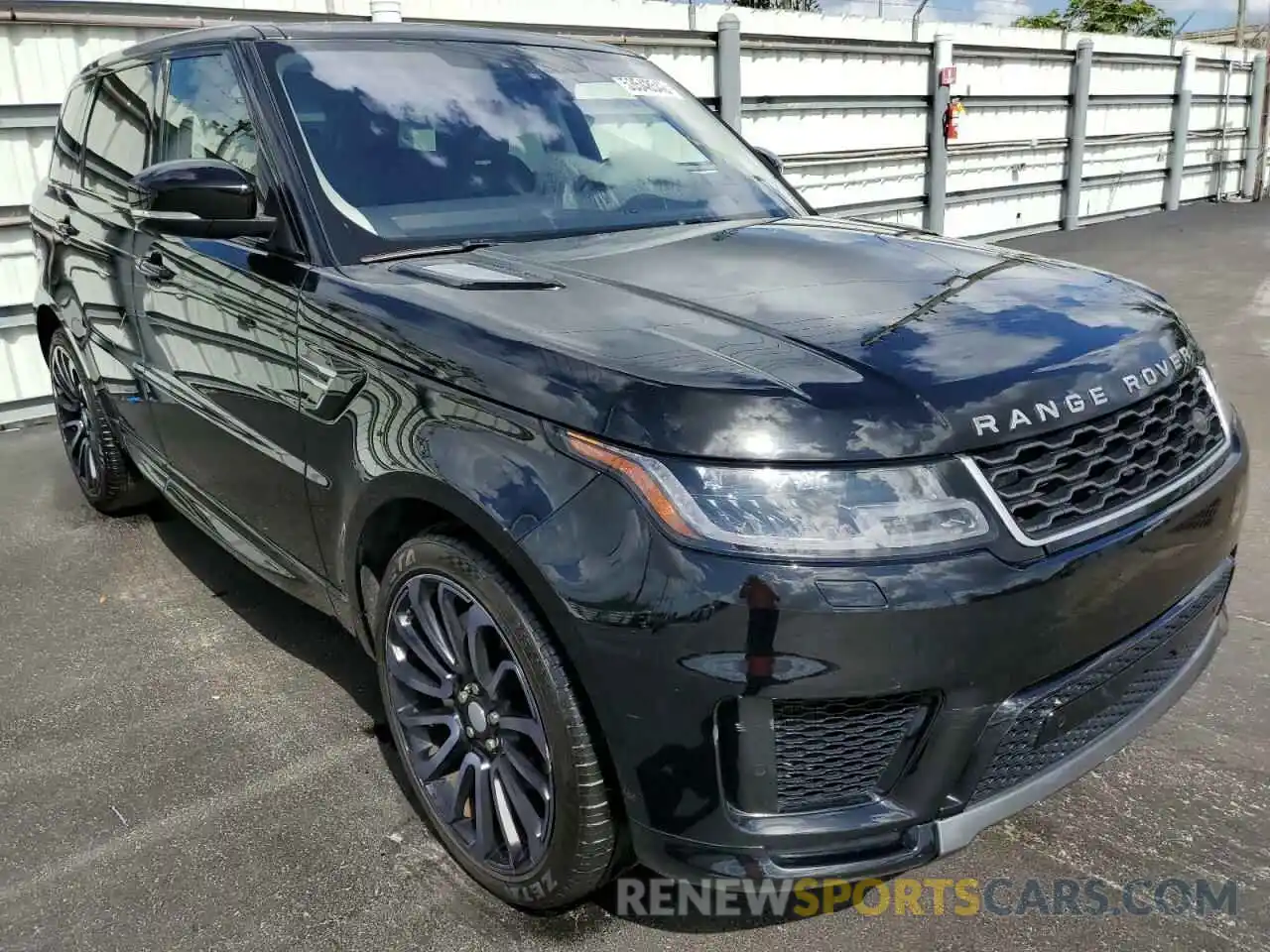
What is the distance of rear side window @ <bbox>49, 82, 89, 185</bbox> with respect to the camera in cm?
425

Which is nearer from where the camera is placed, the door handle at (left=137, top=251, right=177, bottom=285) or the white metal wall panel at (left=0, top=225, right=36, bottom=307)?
the door handle at (left=137, top=251, right=177, bottom=285)

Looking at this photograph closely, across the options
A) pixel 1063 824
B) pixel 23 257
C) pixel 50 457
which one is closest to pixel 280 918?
pixel 1063 824

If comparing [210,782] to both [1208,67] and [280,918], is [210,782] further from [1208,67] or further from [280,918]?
[1208,67]

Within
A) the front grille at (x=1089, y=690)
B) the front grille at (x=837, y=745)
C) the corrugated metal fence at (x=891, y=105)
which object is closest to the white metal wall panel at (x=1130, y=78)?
the corrugated metal fence at (x=891, y=105)

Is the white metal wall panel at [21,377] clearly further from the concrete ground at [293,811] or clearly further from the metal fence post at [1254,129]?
the metal fence post at [1254,129]

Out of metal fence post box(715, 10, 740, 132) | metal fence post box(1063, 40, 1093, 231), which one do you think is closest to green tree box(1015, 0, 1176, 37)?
metal fence post box(1063, 40, 1093, 231)

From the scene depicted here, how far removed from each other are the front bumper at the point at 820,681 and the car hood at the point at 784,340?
8.0 inches

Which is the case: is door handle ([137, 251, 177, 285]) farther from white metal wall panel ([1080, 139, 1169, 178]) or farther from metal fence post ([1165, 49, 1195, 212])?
Answer: metal fence post ([1165, 49, 1195, 212])

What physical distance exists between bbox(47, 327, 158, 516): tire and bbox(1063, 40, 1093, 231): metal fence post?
14.6m

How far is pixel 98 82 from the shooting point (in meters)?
4.12

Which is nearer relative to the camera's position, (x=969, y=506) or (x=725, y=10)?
(x=969, y=506)

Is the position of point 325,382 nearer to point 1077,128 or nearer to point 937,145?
point 937,145

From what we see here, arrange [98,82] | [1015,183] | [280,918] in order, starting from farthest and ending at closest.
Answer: [1015,183]
[98,82]
[280,918]

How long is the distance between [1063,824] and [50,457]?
5.65 m
